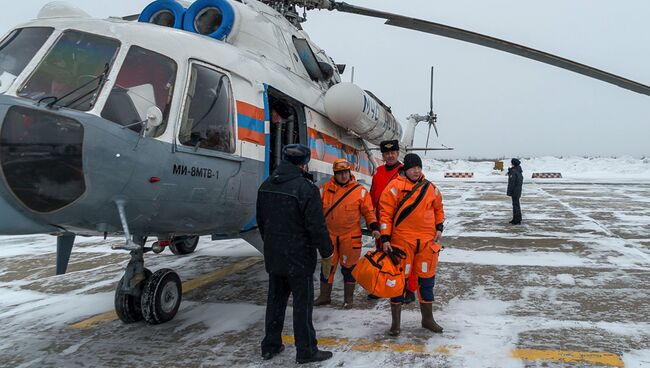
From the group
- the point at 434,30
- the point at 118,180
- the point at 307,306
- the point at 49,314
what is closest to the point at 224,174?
the point at 118,180

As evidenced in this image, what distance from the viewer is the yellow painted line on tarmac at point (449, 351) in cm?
344

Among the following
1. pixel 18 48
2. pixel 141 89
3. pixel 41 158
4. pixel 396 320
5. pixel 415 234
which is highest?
pixel 18 48

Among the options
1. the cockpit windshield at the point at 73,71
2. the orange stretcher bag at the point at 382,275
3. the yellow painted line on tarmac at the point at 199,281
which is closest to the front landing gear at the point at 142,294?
the yellow painted line on tarmac at the point at 199,281

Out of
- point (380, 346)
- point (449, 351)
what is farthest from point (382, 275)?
point (449, 351)

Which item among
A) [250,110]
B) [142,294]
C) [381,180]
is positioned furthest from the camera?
[381,180]

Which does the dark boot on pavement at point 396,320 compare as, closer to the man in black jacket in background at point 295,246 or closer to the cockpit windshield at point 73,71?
the man in black jacket in background at point 295,246

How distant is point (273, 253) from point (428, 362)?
147cm

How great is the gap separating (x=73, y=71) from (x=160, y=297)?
2234 millimetres

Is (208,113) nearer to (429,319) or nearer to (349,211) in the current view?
(349,211)

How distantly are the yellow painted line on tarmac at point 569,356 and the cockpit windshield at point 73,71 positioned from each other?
3844mm

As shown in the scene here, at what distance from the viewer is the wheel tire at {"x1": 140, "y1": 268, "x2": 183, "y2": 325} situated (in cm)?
434

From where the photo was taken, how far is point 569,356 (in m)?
3.51

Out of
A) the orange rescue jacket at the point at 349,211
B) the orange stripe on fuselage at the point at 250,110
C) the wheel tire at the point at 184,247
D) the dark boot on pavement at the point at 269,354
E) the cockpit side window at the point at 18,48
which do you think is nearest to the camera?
the cockpit side window at the point at 18,48

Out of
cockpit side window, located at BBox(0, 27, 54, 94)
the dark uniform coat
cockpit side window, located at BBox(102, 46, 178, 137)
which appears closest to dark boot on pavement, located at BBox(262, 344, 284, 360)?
the dark uniform coat
